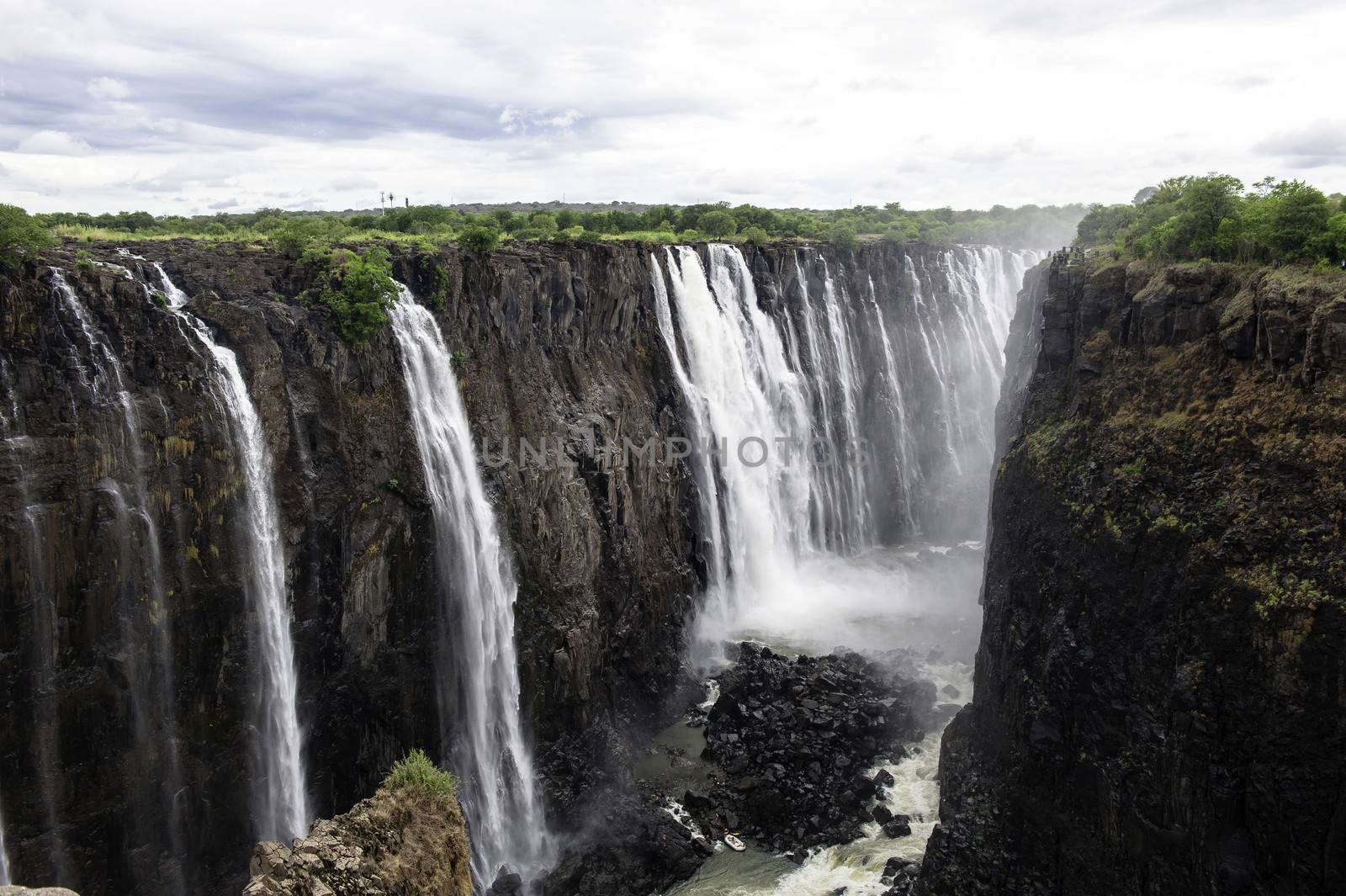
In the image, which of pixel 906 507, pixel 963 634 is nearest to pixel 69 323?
pixel 963 634

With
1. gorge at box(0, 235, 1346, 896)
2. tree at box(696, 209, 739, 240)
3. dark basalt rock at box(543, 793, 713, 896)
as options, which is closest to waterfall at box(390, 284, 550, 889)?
gorge at box(0, 235, 1346, 896)

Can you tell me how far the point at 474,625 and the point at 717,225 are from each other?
36.4 metres

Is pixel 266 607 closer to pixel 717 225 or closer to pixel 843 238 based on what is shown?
pixel 717 225

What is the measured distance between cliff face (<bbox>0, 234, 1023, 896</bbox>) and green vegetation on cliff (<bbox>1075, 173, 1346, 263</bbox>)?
66.2 feet

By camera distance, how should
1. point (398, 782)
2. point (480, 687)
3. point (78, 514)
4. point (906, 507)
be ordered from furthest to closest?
1. point (906, 507)
2. point (480, 687)
3. point (78, 514)
4. point (398, 782)

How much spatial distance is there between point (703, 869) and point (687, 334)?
78.8 ft

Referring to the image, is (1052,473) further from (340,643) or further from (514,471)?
(340,643)

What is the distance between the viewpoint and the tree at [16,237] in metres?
20.6

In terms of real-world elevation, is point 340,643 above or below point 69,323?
below

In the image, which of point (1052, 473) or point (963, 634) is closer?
point (1052, 473)

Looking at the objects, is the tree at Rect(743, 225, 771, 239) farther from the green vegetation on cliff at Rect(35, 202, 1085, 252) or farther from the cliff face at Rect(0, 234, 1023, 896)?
the cliff face at Rect(0, 234, 1023, 896)

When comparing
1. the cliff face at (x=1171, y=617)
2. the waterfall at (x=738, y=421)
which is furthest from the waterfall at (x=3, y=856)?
the waterfall at (x=738, y=421)

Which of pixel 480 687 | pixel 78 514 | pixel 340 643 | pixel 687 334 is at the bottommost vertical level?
pixel 480 687

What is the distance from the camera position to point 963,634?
121 ft
